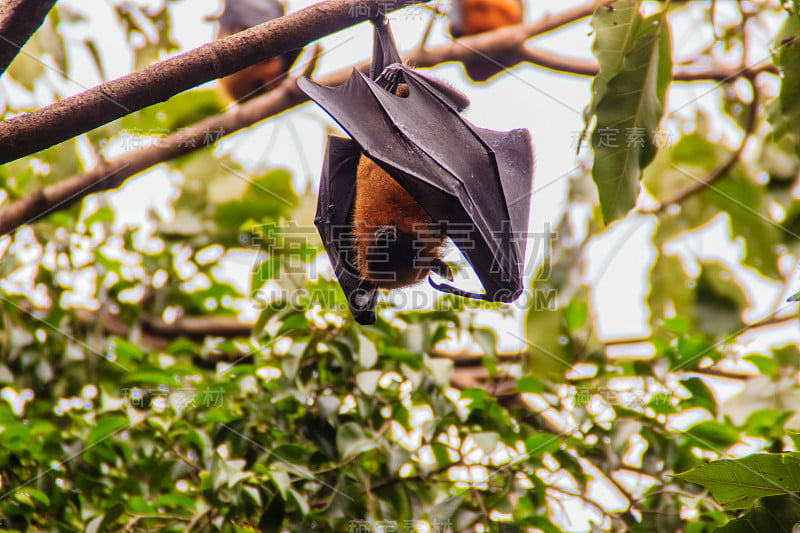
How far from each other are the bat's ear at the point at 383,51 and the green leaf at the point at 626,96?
622mm

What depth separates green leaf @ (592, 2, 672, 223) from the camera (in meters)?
1.88

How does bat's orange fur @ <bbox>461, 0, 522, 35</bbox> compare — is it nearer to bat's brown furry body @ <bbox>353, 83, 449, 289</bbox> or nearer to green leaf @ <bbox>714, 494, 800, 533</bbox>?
bat's brown furry body @ <bbox>353, 83, 449, 289</bbox>

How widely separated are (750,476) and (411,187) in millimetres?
1032

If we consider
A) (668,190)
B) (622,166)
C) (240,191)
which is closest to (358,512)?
(622,166)

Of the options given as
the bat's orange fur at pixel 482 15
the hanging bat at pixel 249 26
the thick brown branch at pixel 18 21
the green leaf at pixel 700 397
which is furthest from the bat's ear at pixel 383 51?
the green leaf at pixel 700 397

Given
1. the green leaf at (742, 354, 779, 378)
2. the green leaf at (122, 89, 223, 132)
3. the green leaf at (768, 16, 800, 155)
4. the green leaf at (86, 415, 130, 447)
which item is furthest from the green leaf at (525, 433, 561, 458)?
the green leaf at (122, 89, 223, 132)

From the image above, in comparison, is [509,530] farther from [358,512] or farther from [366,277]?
[366,277]

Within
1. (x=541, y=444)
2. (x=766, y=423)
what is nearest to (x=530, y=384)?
(x=541, y=444)

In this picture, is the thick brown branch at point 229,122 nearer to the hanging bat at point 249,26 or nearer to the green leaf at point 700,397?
the hanging bat at point 249,26

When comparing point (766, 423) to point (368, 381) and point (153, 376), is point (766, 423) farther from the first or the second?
point (153, 376)

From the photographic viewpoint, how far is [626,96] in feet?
6.36

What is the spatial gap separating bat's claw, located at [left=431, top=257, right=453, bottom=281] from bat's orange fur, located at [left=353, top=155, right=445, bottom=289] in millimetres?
18

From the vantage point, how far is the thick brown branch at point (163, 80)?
1.40m

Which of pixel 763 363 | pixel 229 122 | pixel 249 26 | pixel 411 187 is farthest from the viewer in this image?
pixel 249 26
